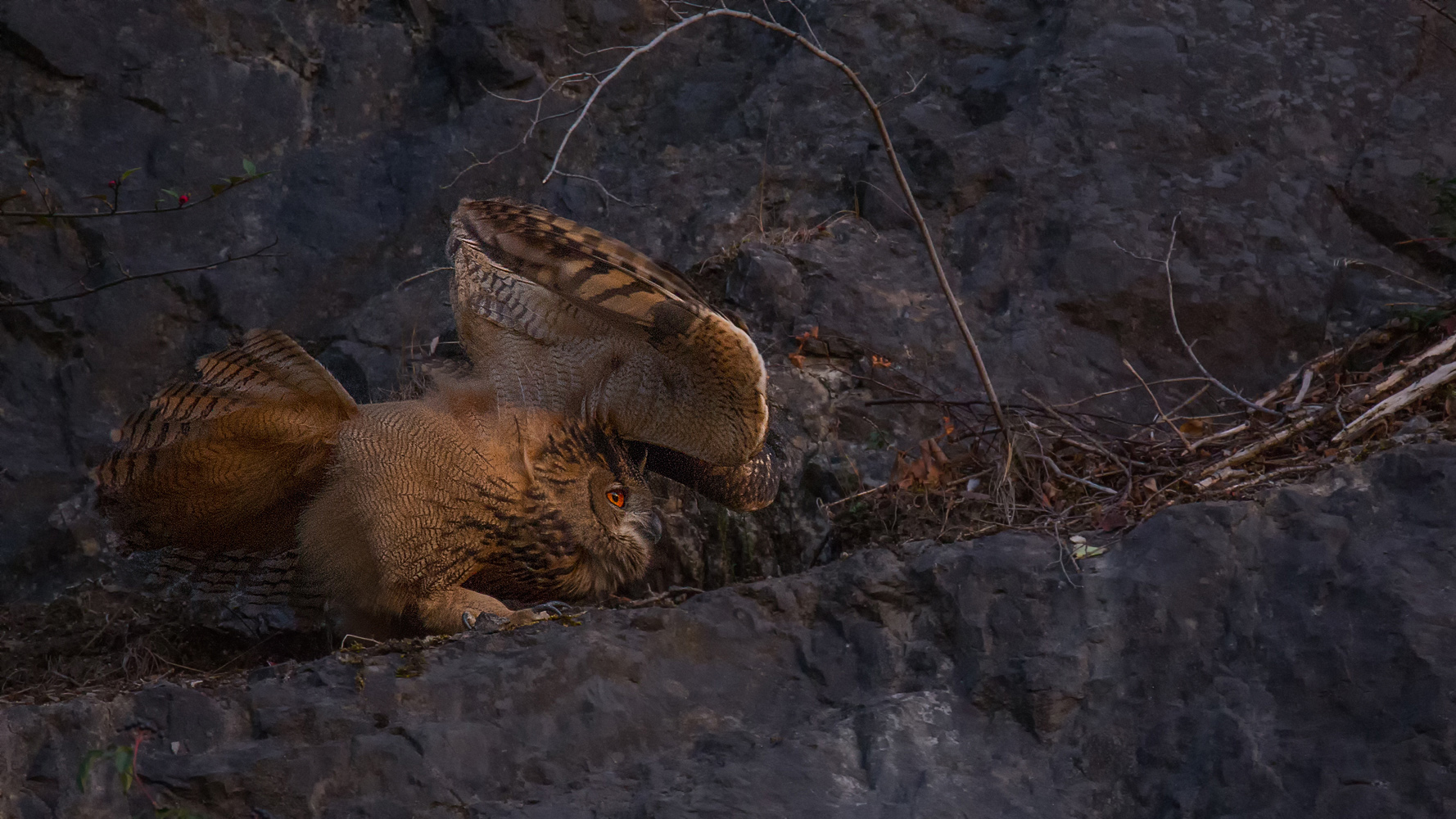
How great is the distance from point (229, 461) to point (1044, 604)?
2.48 metres

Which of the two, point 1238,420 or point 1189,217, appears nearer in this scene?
point 1238,420

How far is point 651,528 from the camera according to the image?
4395 millimetres

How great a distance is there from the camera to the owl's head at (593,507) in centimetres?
422

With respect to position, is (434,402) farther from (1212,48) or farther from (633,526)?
(1212,48)

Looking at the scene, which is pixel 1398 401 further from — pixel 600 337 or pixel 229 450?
pixel 229 450

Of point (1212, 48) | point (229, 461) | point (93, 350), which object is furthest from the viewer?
point (1212, 48)

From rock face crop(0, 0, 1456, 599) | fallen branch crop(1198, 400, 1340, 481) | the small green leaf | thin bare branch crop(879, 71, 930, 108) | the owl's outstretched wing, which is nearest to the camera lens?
the small green leaf

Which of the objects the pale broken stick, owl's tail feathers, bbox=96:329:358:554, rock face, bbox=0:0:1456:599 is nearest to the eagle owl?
owl's tail feathers, bbox=96:329:358:554

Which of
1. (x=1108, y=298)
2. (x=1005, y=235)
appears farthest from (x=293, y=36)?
(x=1108, y=298)

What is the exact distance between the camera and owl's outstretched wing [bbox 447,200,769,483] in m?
3.74

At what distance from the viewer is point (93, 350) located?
4.87 meters

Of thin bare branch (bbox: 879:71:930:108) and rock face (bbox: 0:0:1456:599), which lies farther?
thin bare branch (bbox: 879:71:930:108)

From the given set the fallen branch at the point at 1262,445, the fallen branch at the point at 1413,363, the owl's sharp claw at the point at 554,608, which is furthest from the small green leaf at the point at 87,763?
the fallen branch at the point at 1413,363

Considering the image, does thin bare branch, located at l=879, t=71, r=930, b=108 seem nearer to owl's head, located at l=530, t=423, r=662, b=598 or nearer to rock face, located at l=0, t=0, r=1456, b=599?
rock face, located at l=0, t=0, r=1456, b=599
